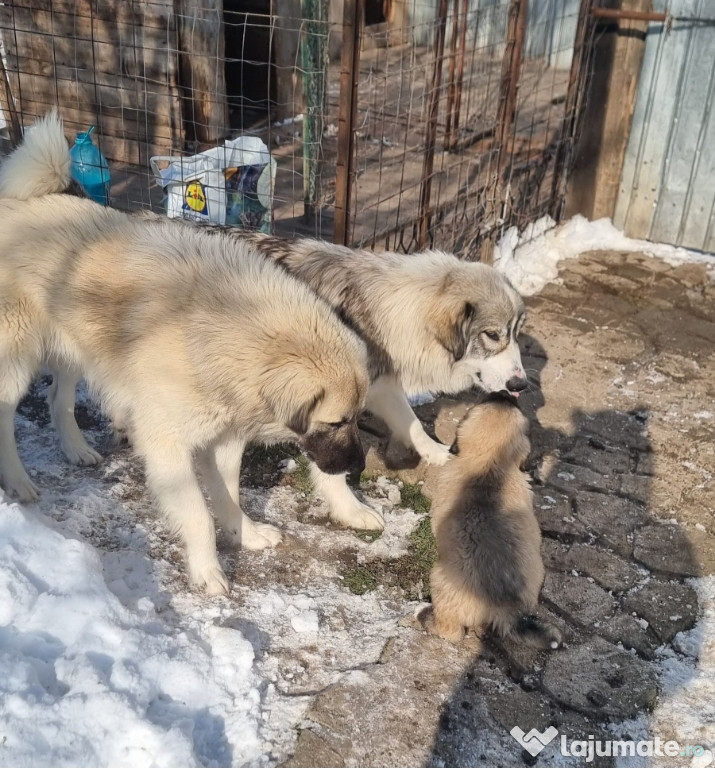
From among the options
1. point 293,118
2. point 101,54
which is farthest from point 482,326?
point 101,54

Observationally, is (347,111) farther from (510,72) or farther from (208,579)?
(208,579)

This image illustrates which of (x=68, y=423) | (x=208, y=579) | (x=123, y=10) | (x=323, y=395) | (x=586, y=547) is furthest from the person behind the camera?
(x=123, y=10)

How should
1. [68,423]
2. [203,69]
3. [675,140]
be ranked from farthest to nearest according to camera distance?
1. [203,69]
2. [675,140]
3. [68,423]

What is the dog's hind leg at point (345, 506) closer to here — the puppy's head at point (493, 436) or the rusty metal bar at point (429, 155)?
the puppy's head at point (493, 436)

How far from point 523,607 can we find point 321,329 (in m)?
1.31

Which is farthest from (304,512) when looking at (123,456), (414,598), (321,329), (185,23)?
(185,23)

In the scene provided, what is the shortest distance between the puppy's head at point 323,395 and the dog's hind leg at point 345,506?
0.72 meters

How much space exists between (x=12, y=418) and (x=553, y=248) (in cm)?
493

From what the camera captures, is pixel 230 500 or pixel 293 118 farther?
pixel 293 118

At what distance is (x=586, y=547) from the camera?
3.59 m

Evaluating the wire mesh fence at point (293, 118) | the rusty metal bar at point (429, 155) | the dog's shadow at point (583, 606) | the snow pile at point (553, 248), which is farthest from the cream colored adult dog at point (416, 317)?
the snow pile at point (553, 248)

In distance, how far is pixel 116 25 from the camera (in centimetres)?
720

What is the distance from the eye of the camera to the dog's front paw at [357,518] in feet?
12.0

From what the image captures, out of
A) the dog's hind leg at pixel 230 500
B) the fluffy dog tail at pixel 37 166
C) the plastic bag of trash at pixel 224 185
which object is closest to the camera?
the fluffy dog tail at pixel 37 166
